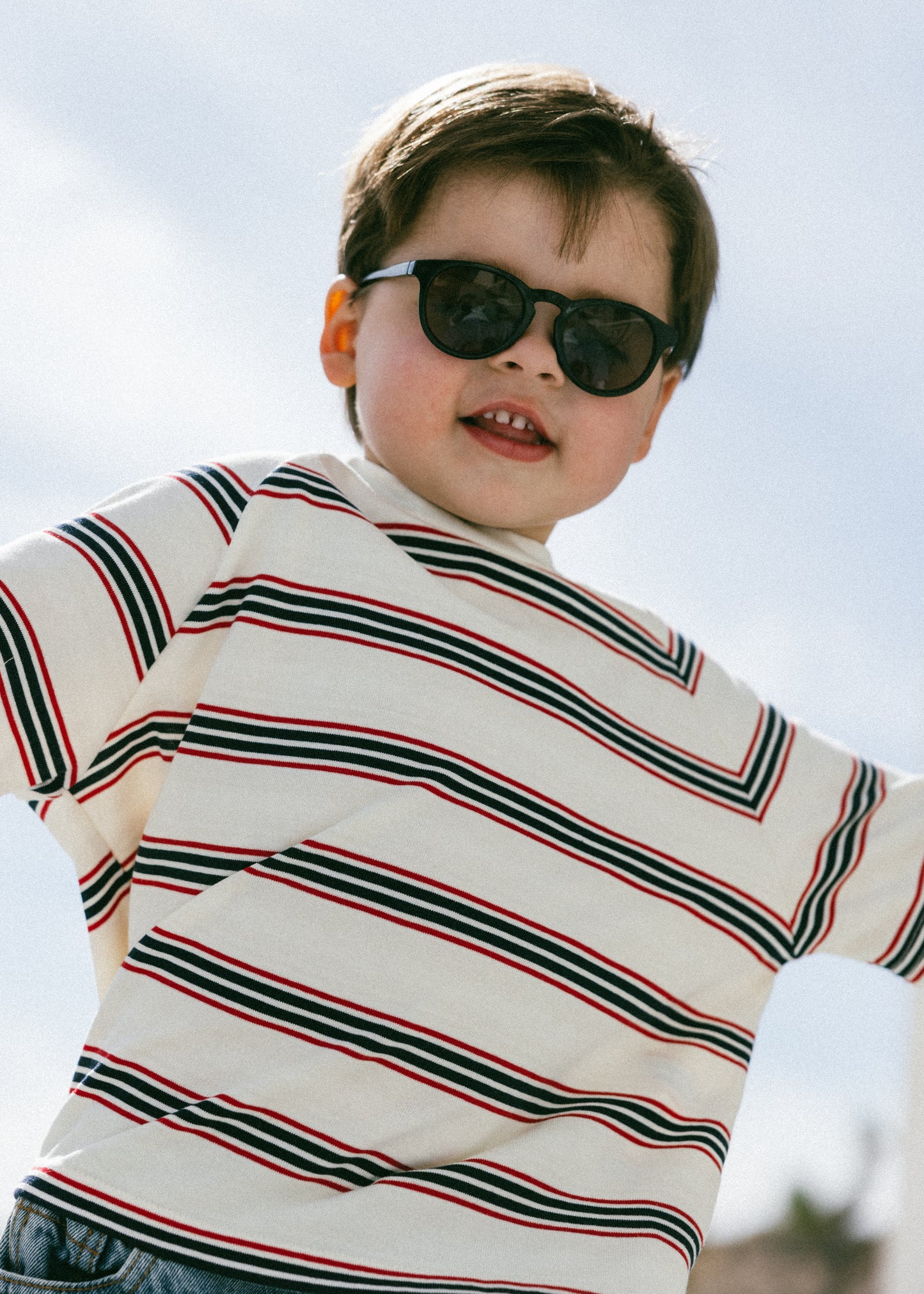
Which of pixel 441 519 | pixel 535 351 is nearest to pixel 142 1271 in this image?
pixel 441 519

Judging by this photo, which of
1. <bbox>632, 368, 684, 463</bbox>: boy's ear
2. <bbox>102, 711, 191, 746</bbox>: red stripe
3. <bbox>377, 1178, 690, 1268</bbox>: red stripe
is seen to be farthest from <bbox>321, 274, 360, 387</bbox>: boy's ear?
<bbox>377, 1178, 690, 1268</bbox>: red stripe

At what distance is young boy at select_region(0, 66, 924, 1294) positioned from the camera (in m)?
0.95

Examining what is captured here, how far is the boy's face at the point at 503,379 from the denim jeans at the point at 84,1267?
666 mm

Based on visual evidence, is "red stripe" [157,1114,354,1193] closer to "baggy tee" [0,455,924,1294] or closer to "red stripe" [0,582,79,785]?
"baggy tee" [0,455,924,1294]

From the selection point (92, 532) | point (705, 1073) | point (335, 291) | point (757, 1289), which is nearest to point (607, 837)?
point (705, 1073)

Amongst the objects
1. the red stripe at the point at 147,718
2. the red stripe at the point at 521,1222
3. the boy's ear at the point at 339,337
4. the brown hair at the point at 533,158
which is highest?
the brown hair at the point at 533,158

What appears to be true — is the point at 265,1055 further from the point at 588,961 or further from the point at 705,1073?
the point at 705,1073

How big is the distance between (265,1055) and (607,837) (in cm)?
35

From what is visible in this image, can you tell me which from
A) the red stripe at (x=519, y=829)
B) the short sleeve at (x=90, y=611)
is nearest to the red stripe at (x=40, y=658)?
the short sleeve at (x=90, y=611)

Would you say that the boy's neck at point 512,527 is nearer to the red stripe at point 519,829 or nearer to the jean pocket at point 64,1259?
the red stripe at point 519,829

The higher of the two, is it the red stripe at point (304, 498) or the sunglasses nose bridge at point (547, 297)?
the sunglasses nose bridge at point (547, 297)

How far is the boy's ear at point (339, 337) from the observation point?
1.30m

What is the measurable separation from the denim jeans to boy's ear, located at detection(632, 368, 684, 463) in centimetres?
88

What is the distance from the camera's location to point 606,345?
117 cm
